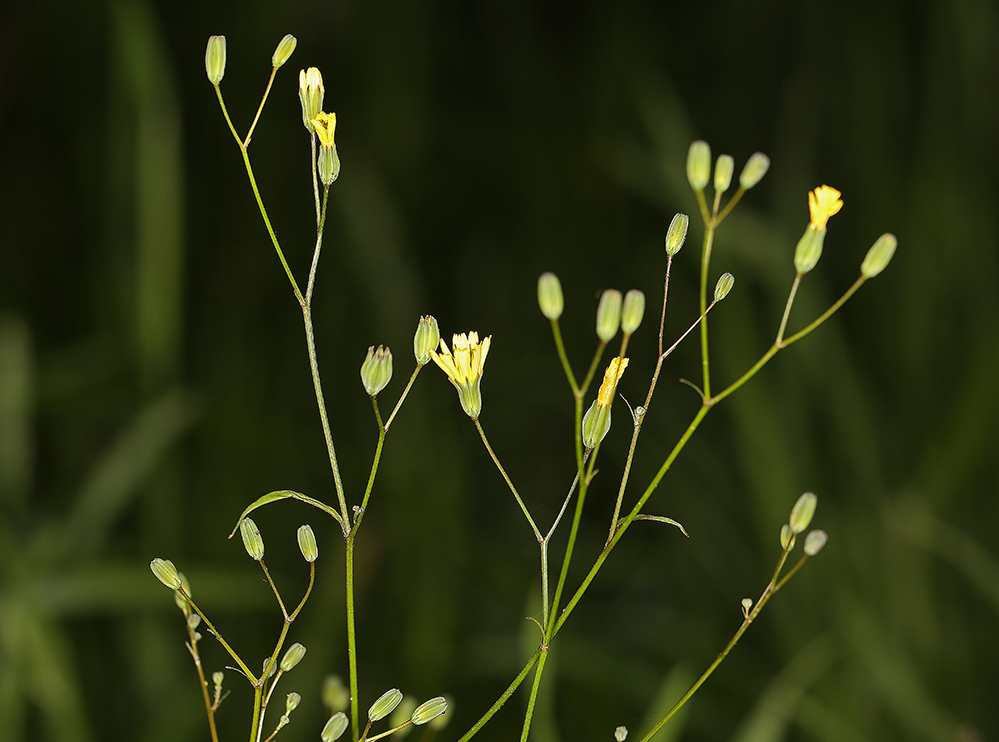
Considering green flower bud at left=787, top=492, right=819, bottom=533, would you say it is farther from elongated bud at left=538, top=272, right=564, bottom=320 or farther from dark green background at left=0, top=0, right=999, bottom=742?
dark green background at left=0, top=0, right=999, bottom=742

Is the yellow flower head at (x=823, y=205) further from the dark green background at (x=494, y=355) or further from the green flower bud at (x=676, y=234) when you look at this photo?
the dark green background at (x=494, y=355)

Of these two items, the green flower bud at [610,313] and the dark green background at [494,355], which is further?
the dark green background at [494,355]

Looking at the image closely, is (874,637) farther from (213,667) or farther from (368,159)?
(368,159)

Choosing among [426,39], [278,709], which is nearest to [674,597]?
[278,709]

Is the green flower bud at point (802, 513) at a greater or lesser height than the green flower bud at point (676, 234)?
lesser

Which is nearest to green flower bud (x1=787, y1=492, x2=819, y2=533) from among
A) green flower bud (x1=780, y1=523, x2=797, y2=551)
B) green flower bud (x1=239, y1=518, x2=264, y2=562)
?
green flower bud (x1=780, y1=523, x2=797, y2=551)

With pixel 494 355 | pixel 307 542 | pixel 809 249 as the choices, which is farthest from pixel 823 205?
pixel 494 355

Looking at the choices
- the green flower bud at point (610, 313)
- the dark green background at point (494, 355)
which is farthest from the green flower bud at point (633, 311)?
the dark green background at point (494, 355)
